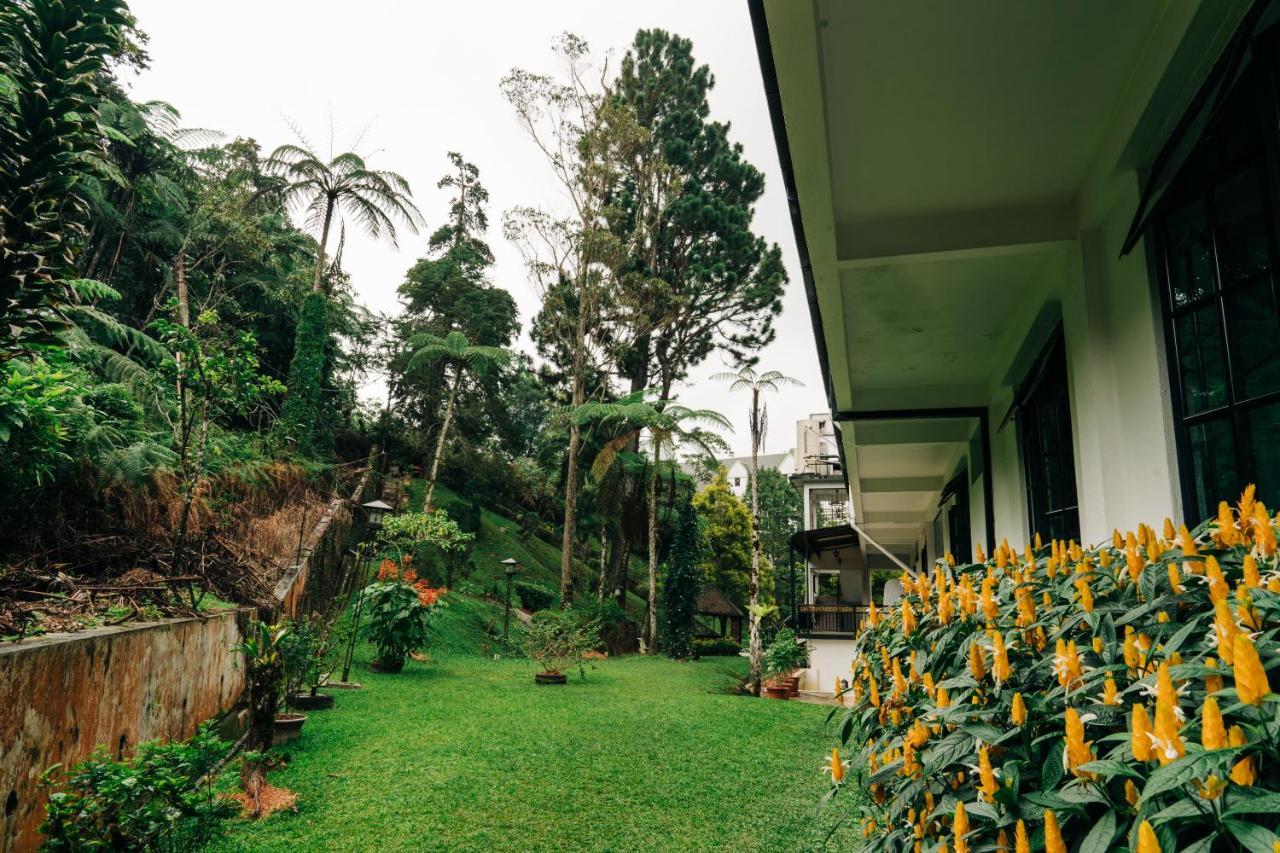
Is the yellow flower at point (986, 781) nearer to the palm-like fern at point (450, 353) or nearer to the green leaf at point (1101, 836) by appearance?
the green leaf at point (1101, 836)

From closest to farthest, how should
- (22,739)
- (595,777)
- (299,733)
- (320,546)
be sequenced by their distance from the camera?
1. (22,739)
2. (595,777)
3. (299,733)
4. (320,546)

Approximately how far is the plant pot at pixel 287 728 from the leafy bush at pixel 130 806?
282 centimetres

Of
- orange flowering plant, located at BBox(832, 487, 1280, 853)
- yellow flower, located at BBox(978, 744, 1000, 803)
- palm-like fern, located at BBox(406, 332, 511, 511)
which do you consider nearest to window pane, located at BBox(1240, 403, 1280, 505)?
orange flowering plant, located at BBox(832, 487, 1280, 853)

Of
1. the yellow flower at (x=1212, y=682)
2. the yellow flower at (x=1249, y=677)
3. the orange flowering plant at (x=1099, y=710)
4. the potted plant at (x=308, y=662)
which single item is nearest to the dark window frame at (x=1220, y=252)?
the orange flowering plant at (x=1099, y=710)

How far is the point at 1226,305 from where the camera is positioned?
7.36ft

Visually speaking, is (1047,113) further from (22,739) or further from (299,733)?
(299,733)

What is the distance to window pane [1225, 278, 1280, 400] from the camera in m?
2.06

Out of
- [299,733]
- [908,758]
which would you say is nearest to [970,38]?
[908,758]

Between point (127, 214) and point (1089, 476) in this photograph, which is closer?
point (1089, 476)

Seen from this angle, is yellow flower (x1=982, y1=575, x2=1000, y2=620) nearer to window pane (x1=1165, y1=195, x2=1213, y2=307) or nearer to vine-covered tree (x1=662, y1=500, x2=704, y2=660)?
window pane (x1=1165, y1=195, x2=1213, y2=307)

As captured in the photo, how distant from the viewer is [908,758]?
1.50 meters

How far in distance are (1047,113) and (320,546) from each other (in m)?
11.3

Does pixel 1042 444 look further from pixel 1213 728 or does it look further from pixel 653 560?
pixel 653 560

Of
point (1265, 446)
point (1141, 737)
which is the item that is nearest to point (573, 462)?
point (1265, 446)
